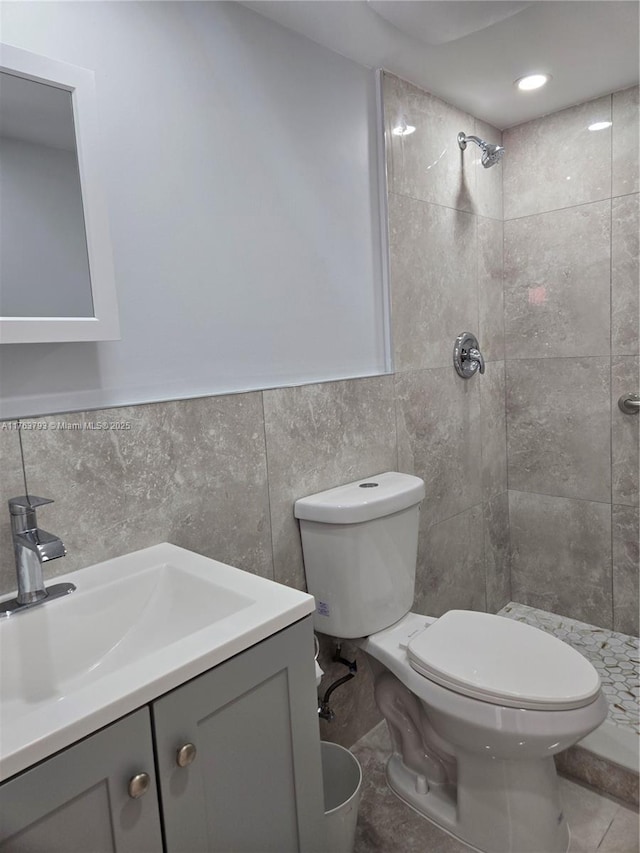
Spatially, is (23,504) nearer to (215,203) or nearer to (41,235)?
(41,235)

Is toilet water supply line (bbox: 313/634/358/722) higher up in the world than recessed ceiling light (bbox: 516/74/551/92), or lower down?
lower down

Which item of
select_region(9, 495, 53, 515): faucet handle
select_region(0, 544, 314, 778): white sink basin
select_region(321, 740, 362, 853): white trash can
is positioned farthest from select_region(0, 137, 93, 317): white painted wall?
select_region(321, 740, 362, 853): white trash can

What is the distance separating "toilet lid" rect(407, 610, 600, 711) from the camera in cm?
129

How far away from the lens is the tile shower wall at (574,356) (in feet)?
7.17

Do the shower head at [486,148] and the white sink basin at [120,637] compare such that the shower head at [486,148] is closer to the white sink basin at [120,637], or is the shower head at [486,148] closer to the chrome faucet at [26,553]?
the white sink basin at [120,637]

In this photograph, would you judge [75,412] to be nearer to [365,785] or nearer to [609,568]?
[365,785]

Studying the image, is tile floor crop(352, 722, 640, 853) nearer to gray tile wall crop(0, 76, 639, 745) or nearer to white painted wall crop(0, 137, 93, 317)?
gray tile wall crop(0, 76, 639, 745)

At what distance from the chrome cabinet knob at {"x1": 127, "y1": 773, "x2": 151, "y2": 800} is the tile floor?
105 cm

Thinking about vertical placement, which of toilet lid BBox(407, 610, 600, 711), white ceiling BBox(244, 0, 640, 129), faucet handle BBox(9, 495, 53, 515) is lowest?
toilet lid BBox(407, 610, 600, 711)

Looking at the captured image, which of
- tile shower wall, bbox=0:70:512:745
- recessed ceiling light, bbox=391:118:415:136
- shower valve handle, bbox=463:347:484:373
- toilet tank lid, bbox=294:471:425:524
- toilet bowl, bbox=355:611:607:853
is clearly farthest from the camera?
shower valve handle, bbox=463:347:484:373

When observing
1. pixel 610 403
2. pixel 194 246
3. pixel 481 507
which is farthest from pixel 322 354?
pixel 610 403

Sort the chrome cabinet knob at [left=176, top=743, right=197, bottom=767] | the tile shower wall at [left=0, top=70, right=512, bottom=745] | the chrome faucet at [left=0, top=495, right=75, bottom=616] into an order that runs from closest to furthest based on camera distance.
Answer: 1. the chrome cabinet knob at [left=176, top=743, right=197, bottom=767]
2. the chrome faucet at [left=0, top=495, right=75, bottom=616]
3. the tile shower wall at [left=0, top=70, right=512, bottom=745]

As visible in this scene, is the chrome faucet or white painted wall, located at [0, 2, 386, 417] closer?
the chrome faucet

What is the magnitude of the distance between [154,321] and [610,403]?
Result: 70.5 inches
